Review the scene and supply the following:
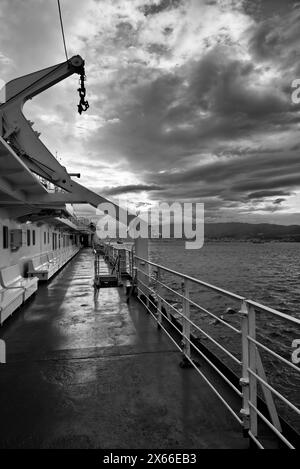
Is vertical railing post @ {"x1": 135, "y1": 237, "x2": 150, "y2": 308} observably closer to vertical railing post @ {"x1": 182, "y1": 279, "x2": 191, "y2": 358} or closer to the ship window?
vertical railing post @ {"x1": 182, "y1": 279, "x2": 191, "y2": 358}

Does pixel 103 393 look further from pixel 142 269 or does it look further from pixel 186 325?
pixel 142 269

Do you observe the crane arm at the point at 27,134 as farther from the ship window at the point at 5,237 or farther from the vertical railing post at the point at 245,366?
the vertical railing post at the point at 245,366

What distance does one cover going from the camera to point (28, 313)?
5.92 meters

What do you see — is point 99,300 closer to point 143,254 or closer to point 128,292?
point 128,292

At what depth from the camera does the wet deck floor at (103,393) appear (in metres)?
2.17

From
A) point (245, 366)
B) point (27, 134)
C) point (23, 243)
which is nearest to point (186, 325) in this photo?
point (245, 366)

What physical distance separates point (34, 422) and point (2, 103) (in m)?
7.04

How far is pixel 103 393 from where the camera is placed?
9.16 feet

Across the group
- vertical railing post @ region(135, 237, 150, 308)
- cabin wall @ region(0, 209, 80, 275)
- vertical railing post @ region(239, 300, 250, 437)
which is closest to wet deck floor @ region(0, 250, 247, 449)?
vertical railing post @ region(239, 300, 250, 437)

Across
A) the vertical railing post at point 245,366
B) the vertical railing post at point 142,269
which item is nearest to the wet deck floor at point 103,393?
the vertical railing post at point 245,366

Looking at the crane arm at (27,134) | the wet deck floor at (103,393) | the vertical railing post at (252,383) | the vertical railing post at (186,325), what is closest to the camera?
the vertical railing post at (252,383)

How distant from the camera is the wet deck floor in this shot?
2.17 meters

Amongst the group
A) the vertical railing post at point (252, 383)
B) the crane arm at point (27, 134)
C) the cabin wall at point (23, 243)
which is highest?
the crane arm at point (27, 134)
